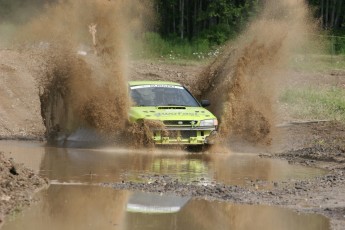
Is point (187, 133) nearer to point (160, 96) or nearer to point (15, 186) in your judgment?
point (160, 96)

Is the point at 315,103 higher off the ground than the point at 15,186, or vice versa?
the point at 15,186

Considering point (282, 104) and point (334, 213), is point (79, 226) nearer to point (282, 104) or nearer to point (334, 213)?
point (334, 213)

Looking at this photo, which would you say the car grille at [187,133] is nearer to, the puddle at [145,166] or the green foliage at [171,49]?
the puddle at [145,166]

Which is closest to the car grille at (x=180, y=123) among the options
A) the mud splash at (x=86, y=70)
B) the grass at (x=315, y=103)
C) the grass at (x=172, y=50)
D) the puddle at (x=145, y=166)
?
the puddle at (x=145, y=166)

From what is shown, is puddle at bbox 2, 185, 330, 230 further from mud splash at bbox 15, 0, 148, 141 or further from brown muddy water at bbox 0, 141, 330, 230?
mud splash at bbox 15, 0, 148, 141

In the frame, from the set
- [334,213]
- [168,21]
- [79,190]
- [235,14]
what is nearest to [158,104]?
[79,190]

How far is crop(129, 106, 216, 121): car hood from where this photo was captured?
1944 centimetres

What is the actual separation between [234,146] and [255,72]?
99.2 inches

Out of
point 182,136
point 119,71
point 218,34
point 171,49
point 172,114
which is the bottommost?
point 218,34

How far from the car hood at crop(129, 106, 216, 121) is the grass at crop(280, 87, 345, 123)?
7482mm

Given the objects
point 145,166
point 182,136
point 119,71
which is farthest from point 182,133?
point 119,71

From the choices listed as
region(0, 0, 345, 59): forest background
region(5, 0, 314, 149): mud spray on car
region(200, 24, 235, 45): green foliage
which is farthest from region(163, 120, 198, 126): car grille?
region(200, 24, 235, 45): green foliage

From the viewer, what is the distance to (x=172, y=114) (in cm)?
1961

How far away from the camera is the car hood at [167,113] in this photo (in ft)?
63.8
